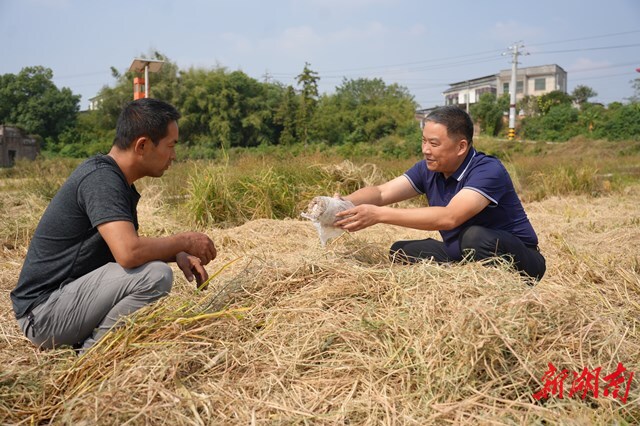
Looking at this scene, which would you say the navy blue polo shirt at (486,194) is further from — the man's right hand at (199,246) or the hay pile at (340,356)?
the man's right hand at (199,246)

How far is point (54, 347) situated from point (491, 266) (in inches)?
73.0

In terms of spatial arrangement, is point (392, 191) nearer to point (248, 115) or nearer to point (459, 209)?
point (459, 209)

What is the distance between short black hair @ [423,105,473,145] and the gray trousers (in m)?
1.52

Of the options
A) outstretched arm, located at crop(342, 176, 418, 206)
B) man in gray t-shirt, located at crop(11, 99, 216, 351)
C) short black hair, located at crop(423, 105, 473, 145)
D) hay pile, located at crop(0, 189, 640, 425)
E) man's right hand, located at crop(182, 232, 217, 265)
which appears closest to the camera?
hay pile, located at crop(0, 189, 640, 425)

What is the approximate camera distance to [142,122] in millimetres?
2064

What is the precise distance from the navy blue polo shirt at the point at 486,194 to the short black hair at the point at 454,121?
158 mm

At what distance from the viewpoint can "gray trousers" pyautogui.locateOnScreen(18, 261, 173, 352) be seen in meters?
1.98

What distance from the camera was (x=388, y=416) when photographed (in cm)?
157

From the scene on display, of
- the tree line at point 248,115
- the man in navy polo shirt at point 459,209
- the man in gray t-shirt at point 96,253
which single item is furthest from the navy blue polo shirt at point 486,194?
the tree line at point 248,115

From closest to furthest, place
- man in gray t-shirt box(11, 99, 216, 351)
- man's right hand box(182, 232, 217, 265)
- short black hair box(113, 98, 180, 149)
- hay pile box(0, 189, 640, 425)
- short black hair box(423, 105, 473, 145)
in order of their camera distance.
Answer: hay pile box(0, 189, 640, 425), man in gray t-shirt box(11, 99, 216, 351), short black hair box(113, 98, 180, 149), man's right hand box(182, 232, 217, 265), short black hair box(423, 105, 473, 145)

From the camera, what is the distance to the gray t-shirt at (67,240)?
200 centimetres

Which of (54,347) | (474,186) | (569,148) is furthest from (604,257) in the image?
(569,148)

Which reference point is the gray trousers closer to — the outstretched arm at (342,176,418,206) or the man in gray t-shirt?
the man in gray t-shirt

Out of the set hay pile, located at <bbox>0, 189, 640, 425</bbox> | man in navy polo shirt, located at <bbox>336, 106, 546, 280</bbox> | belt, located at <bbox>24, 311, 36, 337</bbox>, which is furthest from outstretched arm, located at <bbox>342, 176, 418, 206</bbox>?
belt, located at <bbox>24, 311, 36, 337</bbox>
